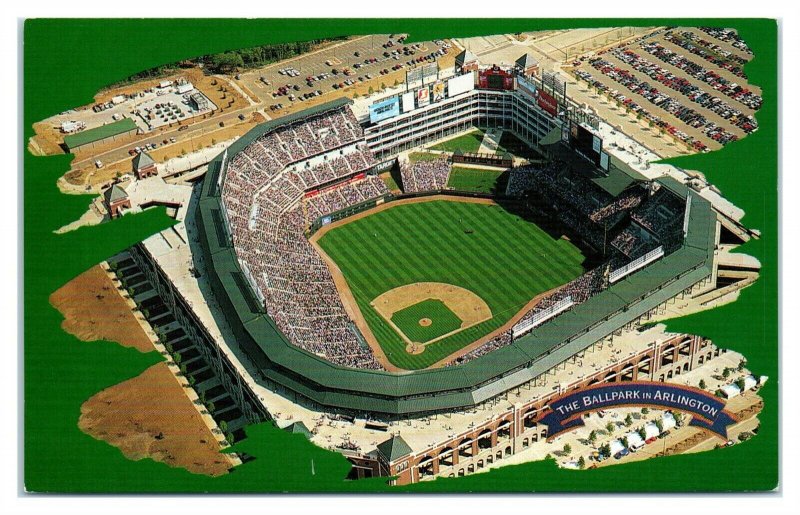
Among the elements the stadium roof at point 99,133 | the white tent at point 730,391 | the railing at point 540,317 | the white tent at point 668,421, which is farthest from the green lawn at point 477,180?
the white tent at point 668,421

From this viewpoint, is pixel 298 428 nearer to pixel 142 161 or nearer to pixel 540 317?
pixel 540 317

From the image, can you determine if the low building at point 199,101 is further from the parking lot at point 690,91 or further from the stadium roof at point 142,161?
the parking lot at point 690,91

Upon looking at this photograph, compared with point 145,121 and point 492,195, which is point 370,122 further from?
point 145,121

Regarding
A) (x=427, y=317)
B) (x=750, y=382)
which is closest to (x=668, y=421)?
(x=750, y=382)

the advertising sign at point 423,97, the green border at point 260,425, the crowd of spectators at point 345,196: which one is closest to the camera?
the green border at point 260,425

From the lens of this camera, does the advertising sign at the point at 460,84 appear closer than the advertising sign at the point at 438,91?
No

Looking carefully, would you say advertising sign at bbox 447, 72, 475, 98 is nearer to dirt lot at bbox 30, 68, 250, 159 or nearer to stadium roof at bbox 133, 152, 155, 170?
dirt lot at bbox 30, 68, 250, 159

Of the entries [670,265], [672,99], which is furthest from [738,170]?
Result: [672,99]
